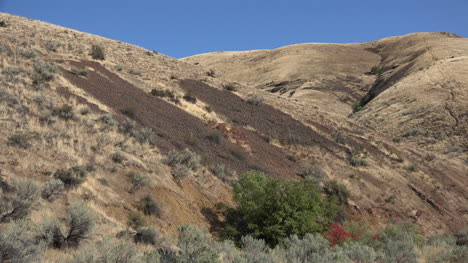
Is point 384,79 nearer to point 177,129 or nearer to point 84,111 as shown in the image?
point 177,129

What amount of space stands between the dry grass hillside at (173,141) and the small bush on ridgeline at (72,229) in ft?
1.19

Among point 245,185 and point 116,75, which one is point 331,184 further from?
point 116,75

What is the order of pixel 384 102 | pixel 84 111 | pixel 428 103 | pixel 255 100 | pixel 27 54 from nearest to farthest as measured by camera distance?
pixel 84 111 → pixel 27 54 → pixel 255 100 → pixel 428 103 → pixel 384 102

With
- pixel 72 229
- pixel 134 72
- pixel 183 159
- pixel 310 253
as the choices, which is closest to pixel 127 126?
pixel 183 159

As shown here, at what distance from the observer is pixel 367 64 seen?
94750 mm

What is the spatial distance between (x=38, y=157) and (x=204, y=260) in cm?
736

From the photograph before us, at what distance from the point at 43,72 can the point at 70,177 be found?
33.4 feet

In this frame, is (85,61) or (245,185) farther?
(85,61)

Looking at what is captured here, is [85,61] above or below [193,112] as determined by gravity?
above

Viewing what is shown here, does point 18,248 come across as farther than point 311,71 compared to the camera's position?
No

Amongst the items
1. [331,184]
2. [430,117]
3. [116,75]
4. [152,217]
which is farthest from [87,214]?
[430,117]

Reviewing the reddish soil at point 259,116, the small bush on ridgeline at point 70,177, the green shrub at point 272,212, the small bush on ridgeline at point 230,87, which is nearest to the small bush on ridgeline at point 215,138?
the reddish soil at point 259,116

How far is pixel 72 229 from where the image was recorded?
8.58 meters

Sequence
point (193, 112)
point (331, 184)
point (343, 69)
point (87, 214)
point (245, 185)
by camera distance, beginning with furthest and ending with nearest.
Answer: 1. point (343, 69)
2. point (193, 112)
3. point (331, 184)
4. point (245, 185)
5. point (87, 214)
